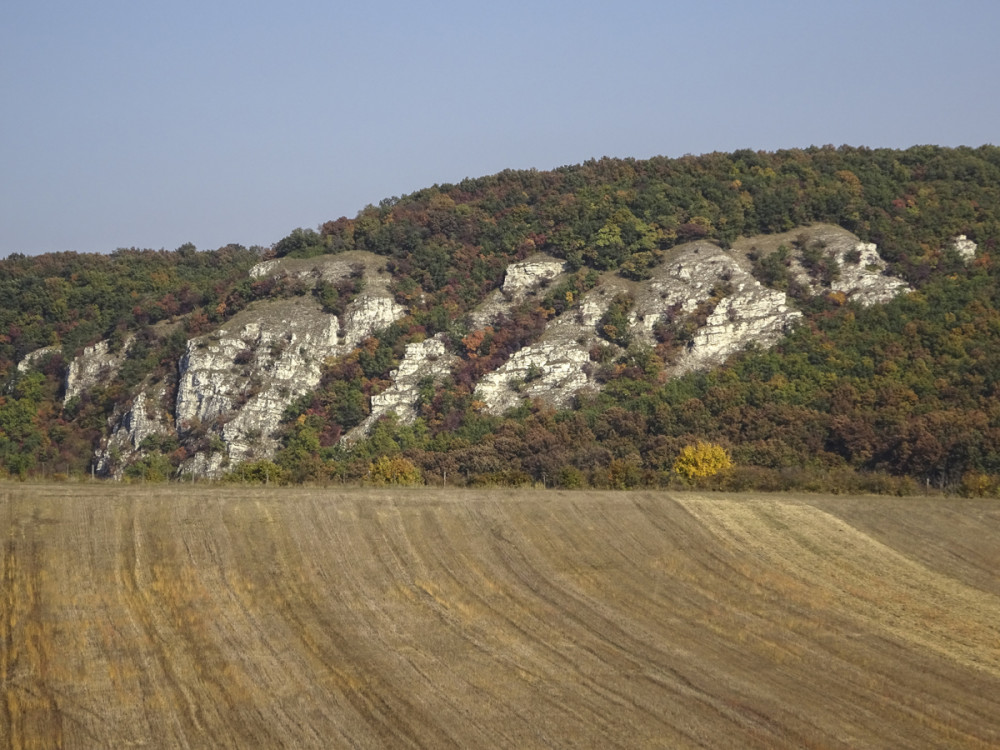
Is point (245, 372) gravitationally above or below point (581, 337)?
below

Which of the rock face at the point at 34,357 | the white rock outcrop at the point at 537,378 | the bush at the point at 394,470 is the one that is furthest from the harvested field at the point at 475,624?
the rock face at the point at 34,357

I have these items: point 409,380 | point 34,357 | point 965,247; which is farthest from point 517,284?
point 34,357

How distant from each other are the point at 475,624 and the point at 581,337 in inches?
2315

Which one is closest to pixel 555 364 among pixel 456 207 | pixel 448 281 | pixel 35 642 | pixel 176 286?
pixel 448 281

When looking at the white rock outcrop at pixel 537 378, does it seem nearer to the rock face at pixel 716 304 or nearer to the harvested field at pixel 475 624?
the rock face at pixel 716 304

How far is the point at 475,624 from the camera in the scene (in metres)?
27.5

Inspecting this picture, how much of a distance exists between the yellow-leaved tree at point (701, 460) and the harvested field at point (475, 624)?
20.1 m

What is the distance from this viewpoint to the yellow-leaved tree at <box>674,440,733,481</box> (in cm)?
6103

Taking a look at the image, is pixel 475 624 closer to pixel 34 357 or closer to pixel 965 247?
pixel 965 247

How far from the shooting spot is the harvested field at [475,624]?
A: 21.0m

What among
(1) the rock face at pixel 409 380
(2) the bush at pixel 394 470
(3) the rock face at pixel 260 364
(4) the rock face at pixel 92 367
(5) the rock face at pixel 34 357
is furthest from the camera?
(5) the rock face at pixel 34 357

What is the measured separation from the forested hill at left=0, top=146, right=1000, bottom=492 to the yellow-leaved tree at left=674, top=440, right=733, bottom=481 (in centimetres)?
78

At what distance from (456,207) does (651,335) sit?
30087 mm

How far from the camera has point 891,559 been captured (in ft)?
123
